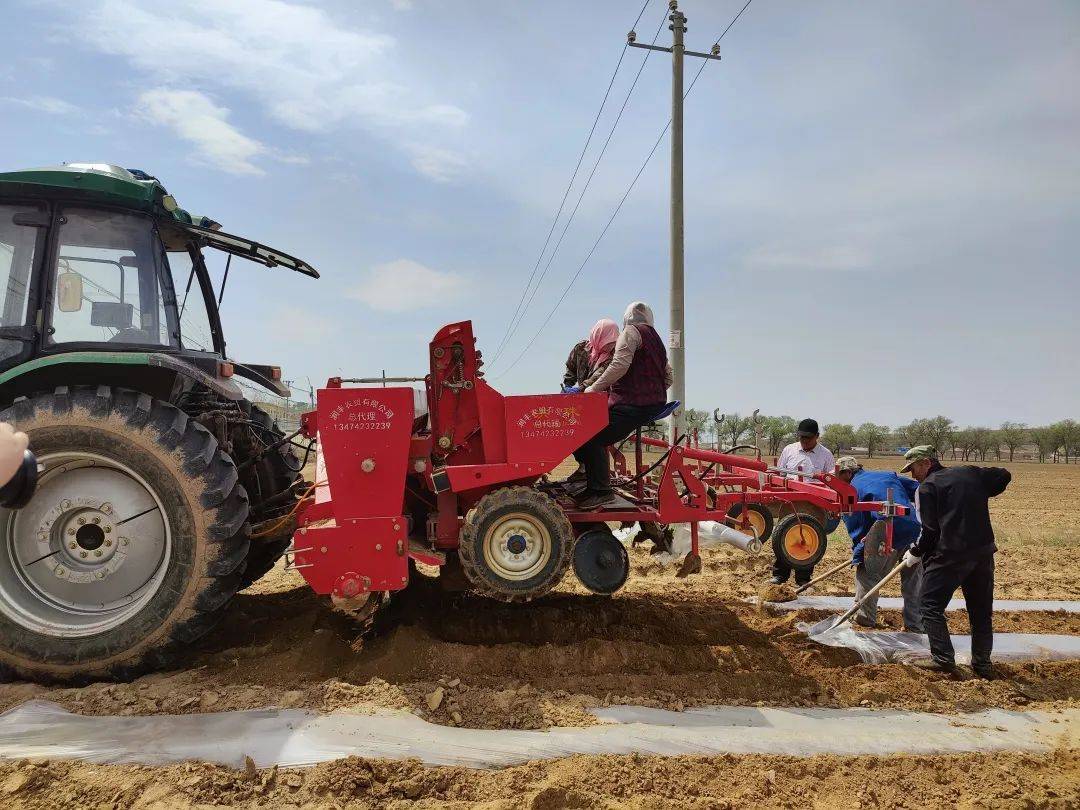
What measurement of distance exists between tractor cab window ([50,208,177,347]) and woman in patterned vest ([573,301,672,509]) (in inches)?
111

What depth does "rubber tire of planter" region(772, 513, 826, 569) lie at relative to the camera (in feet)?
17.9

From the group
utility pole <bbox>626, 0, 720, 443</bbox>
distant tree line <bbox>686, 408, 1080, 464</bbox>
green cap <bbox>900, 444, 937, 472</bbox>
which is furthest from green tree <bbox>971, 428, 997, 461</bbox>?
green cap <bbox>900, 444, 937, 472</bbox>

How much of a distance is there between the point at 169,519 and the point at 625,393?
8.93 feet

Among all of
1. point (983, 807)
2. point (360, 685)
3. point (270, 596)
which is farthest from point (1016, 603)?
point (270, 596)

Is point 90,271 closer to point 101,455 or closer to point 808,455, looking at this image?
point 101,455

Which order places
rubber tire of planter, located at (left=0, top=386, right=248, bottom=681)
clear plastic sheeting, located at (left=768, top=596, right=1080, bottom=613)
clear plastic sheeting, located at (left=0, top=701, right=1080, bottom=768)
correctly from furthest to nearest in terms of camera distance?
clear plastic sheeting, located at (left=768, top=596, right=1080, bottom=613), rubber tire of planter, located at (left=0, top=386, right=248, bottom=681), clear plastic sheeting, located at (left=0, top=701, right=1080, bottom=768)

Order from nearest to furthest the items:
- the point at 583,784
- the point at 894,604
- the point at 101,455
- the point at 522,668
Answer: the point at 583,784 < the point at 101,455 < the point at 522,668 < the point at 894,604

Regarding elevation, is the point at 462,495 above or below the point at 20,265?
below

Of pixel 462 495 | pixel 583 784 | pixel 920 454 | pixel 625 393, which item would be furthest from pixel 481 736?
pixel 920 454

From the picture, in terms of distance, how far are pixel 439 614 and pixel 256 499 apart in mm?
1461

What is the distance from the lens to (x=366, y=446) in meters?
3.66

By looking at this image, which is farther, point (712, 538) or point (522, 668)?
point (712, 538)

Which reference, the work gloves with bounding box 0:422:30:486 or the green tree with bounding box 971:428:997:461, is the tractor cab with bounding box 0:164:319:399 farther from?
the green tree with bounding box 971:428:997:461

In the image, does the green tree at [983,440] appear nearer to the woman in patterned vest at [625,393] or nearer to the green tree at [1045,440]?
the green tree at [1045,440]
